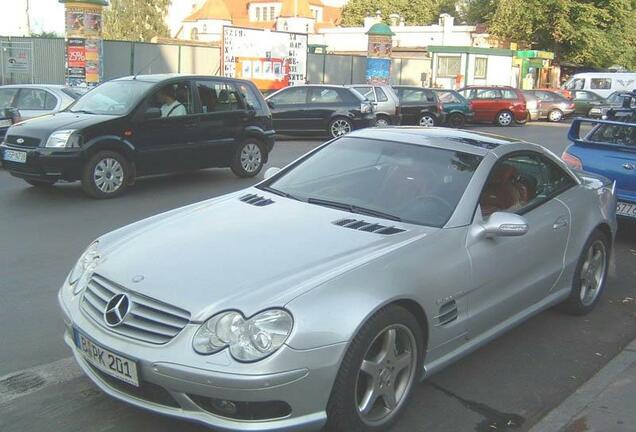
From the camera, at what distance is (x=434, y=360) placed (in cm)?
353

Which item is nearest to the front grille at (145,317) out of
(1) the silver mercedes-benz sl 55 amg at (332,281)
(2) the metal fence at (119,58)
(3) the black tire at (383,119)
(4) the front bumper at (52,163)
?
(1) the silver mercedes-benz sl 55 amg at (332,281)

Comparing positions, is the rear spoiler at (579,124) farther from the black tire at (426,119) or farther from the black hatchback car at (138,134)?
the black tire at (426,119)

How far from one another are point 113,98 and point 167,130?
2.99ft

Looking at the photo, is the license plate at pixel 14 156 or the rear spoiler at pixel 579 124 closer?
the rear spoiler at pixel 579 124

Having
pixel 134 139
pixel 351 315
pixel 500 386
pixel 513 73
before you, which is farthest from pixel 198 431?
pixel 513 73

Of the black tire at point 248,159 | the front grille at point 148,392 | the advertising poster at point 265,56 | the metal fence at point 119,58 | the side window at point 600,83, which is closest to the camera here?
the front grille at point 148,392

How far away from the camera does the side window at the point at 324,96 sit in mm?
18844

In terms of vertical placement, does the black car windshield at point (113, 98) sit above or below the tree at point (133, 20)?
below

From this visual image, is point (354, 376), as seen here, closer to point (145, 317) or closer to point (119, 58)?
point (145, 317)

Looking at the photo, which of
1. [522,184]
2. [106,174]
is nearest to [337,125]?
[106,174]

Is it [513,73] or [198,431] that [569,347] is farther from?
[513,73]

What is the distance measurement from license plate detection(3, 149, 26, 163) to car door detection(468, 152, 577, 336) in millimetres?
6898

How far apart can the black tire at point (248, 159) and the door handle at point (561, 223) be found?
23.4ft

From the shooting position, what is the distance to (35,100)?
12438 millimetres
